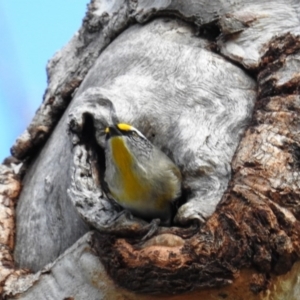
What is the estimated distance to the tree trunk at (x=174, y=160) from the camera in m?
1.40

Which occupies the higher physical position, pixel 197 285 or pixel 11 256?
pixel 197 285

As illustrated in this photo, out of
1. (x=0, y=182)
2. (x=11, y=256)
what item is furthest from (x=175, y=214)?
(x=0, y=182)

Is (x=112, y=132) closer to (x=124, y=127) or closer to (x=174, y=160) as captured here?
(x=124, y=127)

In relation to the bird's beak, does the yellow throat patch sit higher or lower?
lower

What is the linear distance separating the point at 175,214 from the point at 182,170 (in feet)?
0.30

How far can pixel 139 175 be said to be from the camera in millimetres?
1607

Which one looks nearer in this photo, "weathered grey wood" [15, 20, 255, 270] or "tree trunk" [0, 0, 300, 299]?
"tree trunk" [0, 0, 300, 299]

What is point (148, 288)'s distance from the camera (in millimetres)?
1404

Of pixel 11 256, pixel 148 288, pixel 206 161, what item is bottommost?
pixel 11 256

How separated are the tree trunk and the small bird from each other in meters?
0.03

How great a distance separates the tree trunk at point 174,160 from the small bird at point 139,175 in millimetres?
30

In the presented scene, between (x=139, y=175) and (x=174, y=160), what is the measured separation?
0.08 m

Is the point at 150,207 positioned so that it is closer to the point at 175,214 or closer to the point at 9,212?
the point at 175,214

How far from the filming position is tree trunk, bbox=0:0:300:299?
1.40m
